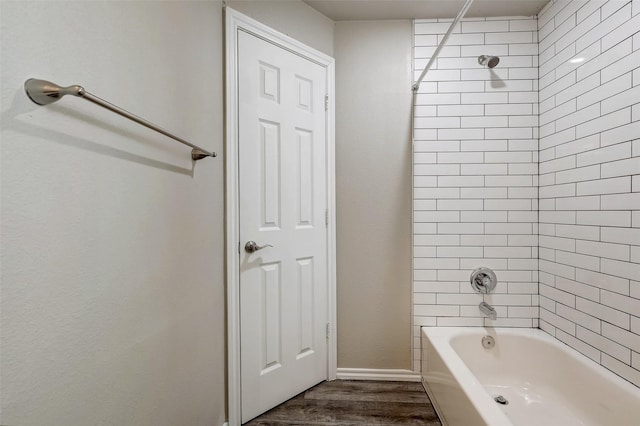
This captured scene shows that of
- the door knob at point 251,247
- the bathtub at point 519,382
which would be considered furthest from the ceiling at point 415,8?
the bathtub at point 519,382

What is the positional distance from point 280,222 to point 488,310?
1.42 meters

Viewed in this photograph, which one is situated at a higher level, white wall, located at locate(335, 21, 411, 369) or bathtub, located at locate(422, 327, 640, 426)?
white wall, located at locate(335, 21, 411, 369)

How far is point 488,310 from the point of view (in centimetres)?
186

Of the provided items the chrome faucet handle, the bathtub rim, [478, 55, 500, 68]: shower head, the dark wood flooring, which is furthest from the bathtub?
[478, 55, 500, 68]: shower head

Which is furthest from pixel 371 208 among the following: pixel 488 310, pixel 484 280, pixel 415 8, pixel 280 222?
pixel 415 8

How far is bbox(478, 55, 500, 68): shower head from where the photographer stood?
1.81m

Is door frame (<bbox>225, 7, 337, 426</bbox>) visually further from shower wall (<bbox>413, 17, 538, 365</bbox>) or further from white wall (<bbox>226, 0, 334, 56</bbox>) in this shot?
shower wall (<bbox>413, 17, 538, 365</bbox>)

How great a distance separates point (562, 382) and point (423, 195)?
1282mm

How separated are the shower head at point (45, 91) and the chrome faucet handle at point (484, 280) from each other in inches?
83.7

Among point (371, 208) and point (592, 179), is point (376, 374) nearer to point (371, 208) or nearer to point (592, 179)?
point (371, 208)

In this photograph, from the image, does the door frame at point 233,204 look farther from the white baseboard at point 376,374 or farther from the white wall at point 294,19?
the white baseboard at point 376,374

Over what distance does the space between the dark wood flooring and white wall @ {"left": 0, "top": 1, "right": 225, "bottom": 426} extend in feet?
1.73

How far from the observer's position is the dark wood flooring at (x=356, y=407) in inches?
63.0

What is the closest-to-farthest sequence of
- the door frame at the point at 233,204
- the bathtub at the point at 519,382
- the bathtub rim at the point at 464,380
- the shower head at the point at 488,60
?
1. the bathtub rim at the point at 464,380
2. the bathtub at the point at 519,382
3. the door frame at the point at 233,204
4. the shower head at the point at 488,60
